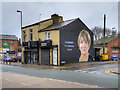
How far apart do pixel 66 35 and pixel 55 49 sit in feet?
10.3

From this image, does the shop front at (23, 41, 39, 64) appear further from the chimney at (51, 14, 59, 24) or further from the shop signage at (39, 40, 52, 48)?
the chimney at (51, 14, 59, 24)

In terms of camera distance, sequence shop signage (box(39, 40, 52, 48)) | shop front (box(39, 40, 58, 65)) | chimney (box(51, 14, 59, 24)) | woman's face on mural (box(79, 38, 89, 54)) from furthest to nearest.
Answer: chimney (box(51, 14, 59, 24)), woman's face on mural (box(79, 38, 89, 54)), shop signage (box(39, 40, 52, 48)), shop front (box(39, 40, 58, 65))

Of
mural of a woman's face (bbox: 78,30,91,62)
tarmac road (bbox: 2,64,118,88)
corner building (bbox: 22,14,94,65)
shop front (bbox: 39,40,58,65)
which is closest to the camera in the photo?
tarmac road (bbox: 2,64,118,88)

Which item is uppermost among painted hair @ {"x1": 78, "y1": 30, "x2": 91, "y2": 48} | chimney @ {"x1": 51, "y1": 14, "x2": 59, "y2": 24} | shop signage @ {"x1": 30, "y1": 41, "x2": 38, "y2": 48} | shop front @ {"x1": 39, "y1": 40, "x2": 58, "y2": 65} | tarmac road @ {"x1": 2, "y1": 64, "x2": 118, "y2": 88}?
chimney @ {"x1": 51, "y1": 14, "x2": 59, "y2": 24}

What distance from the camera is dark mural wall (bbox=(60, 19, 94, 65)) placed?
73.9ft

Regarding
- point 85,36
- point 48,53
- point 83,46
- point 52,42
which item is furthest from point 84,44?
point 48,53

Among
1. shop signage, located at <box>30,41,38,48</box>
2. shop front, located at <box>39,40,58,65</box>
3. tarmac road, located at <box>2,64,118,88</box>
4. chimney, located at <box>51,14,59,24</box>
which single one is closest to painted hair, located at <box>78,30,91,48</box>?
chimney, located at <box>51,14,59,24</box>

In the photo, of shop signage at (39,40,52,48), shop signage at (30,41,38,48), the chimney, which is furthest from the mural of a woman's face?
shop signage at (30,41,38,48)

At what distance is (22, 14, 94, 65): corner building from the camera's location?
73.3 feet

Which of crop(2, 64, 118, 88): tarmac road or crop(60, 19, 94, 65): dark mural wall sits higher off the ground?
crop(60, 19, 94, 65): dark mural wall

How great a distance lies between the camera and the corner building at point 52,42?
2234 cm

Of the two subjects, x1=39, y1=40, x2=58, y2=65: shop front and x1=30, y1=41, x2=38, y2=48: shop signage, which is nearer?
x1=39, y1=40, x2=58, y2=65: shop front

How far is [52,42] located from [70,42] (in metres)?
3.28

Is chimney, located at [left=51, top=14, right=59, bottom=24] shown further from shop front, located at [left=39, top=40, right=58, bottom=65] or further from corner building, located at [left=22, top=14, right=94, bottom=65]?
shop front, located at [left=39, top=40, right=58, bottom=65]
